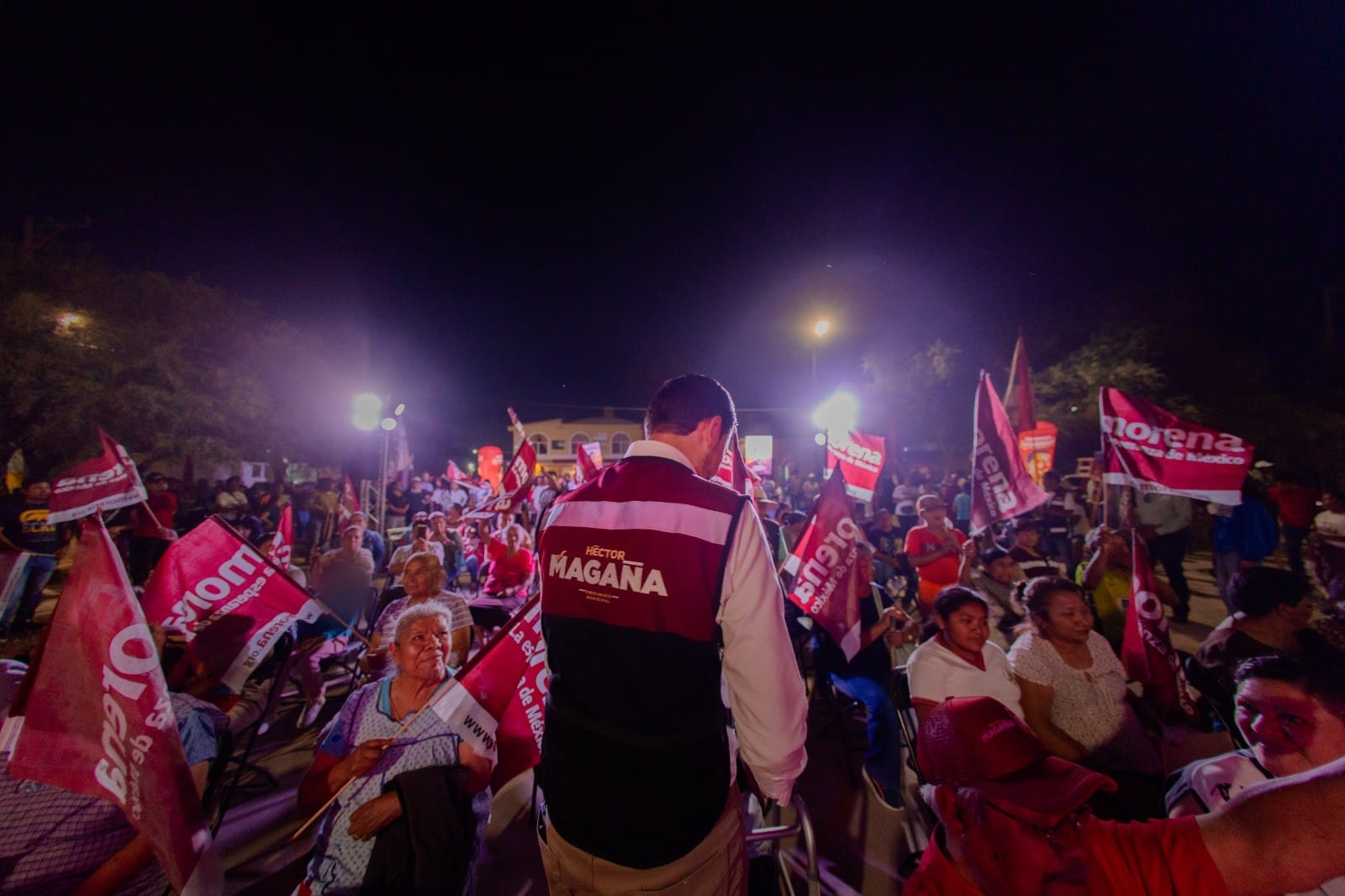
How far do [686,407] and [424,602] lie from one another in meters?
3.31

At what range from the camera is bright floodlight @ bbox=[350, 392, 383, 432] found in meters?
12.8

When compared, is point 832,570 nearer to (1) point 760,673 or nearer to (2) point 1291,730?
(2) point 1291,730

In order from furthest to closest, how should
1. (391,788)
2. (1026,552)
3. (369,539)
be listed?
(369,539), (1026,552), (391,788)

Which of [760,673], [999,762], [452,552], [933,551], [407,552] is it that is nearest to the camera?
[999,762]

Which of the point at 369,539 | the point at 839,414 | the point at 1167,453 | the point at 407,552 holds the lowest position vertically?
the point at 369,539

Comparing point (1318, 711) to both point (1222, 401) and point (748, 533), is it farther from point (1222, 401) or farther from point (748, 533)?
point (1222, 401)

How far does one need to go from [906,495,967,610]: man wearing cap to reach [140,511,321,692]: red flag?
5.52 metres

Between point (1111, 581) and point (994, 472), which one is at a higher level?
point (994, 472)

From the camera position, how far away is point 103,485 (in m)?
5.68

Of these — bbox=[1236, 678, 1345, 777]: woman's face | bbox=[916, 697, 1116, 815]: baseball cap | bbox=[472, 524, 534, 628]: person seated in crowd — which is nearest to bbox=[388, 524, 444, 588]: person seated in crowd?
bbox=[472, 524, 534, 628]: person seated in crowd

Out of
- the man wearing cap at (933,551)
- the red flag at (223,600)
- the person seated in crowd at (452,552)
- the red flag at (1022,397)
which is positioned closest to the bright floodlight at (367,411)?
the person seated in crowd at (452,552)

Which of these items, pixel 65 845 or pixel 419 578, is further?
pixel 419 578

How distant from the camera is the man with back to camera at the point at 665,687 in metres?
1.69

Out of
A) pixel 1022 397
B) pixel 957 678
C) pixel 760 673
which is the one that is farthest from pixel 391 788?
pixel 1022 397
